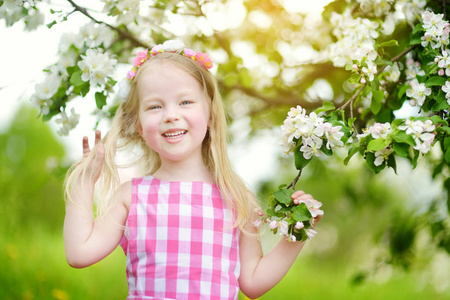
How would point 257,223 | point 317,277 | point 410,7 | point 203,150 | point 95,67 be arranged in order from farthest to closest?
point 317,277
point 410,7
point 95,67
point 203,150
point 257,223

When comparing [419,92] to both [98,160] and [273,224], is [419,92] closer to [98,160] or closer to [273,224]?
[273,224]

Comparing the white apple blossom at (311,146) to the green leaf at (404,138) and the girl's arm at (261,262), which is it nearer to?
the green leaf at (404,138)

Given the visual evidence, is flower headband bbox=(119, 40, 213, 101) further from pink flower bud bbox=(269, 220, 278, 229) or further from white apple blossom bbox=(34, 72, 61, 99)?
pink flower bud bbox=(269, 220, 278, 229)

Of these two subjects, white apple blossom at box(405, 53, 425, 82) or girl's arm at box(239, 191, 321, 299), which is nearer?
girl's arm at box(239, 191, 321, 299)

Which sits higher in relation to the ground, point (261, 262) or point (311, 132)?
point (311, 132)

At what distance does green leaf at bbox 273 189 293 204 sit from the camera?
1.86m

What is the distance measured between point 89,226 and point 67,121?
2.48ft

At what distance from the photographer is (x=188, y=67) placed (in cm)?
216

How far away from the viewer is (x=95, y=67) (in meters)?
2.41

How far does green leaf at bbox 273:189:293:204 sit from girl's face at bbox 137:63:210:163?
1.34 feet

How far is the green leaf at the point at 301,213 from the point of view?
1.83m

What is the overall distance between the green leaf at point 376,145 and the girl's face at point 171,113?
26.2 inches

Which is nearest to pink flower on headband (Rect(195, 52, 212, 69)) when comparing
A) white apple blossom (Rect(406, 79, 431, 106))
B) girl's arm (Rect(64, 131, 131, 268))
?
girl's arm (Rect(64, 131, 131, 268))

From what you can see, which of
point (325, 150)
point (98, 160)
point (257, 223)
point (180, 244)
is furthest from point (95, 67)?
point (325, 150)
